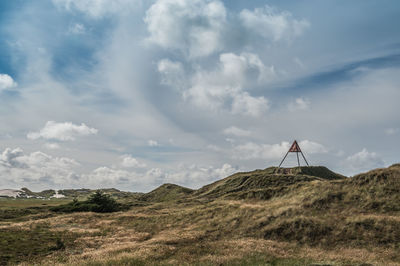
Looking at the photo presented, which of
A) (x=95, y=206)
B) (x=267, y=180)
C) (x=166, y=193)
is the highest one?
(x=267, y=180)

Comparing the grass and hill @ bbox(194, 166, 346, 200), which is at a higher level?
hill @ bbox(194, 166, 346, 200)

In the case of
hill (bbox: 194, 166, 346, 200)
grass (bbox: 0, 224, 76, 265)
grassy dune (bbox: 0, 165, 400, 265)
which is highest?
hill (bbox: 194, 166, 346, 200)

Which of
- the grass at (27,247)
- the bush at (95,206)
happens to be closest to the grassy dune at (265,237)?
the grass at (27,247)

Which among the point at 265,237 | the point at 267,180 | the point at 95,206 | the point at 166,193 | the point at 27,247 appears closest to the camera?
the point at 27,247

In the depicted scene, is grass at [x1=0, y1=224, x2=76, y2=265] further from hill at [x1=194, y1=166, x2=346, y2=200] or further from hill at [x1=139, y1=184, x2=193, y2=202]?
hill at [x1=139, y1=184, x2=193, y2=202]

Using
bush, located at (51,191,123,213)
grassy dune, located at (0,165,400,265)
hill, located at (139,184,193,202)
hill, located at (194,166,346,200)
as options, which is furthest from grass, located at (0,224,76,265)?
hill, located at (139,184,193,202)

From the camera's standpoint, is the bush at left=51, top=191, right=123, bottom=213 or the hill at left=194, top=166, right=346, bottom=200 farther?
the bush at left=51, top=191, right=123, bottom=213

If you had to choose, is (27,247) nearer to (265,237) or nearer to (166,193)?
(265,237)

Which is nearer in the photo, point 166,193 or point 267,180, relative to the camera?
point 267,180

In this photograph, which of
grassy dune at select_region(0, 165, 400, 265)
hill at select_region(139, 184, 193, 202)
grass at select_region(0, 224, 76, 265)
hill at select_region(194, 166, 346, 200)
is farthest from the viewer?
hill at select_region(139, 184, 193, 202)

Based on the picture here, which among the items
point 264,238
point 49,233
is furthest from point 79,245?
point 264,238

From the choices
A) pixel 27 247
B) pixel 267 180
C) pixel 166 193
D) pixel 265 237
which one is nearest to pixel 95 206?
pixel 27 247

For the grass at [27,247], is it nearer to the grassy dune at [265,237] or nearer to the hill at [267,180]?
the grassy dune at [265,237]

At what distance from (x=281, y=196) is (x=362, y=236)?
24330mm
